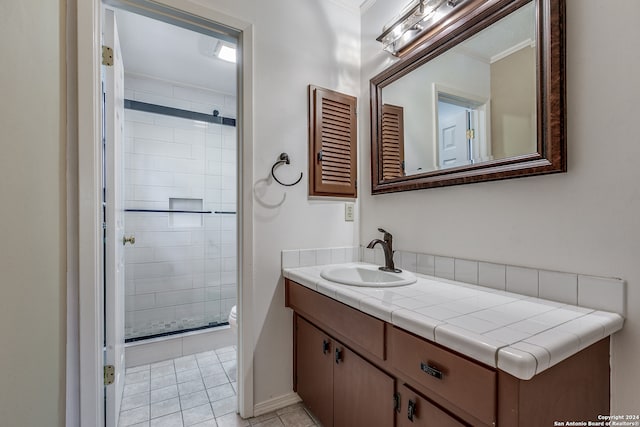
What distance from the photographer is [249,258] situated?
158 cm

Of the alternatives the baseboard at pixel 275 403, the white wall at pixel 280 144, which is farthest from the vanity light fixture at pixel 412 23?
the baseboard at pixel 275 403

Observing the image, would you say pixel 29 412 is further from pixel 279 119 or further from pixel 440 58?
pixel 440 58

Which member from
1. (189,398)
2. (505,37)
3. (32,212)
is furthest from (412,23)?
(189,398)

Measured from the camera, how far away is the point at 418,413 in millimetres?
919

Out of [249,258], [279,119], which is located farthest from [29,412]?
[279,119]

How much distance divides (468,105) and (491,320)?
3.06 ft

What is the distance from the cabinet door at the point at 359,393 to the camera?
1.05 m

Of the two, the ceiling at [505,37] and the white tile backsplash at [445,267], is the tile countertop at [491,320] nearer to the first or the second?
the white tile backsplash at [445,267]

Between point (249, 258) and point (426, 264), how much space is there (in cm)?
93

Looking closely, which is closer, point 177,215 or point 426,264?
point 426,264

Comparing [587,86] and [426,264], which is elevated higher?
[587,86]

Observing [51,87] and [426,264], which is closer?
[51,87]

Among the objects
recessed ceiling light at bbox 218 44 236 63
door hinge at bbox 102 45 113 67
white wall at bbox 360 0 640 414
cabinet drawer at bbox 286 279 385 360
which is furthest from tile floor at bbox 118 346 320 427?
recessed ceiling light at bbox 218 44 236 63

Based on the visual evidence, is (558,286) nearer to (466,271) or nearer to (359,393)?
(466,271)
